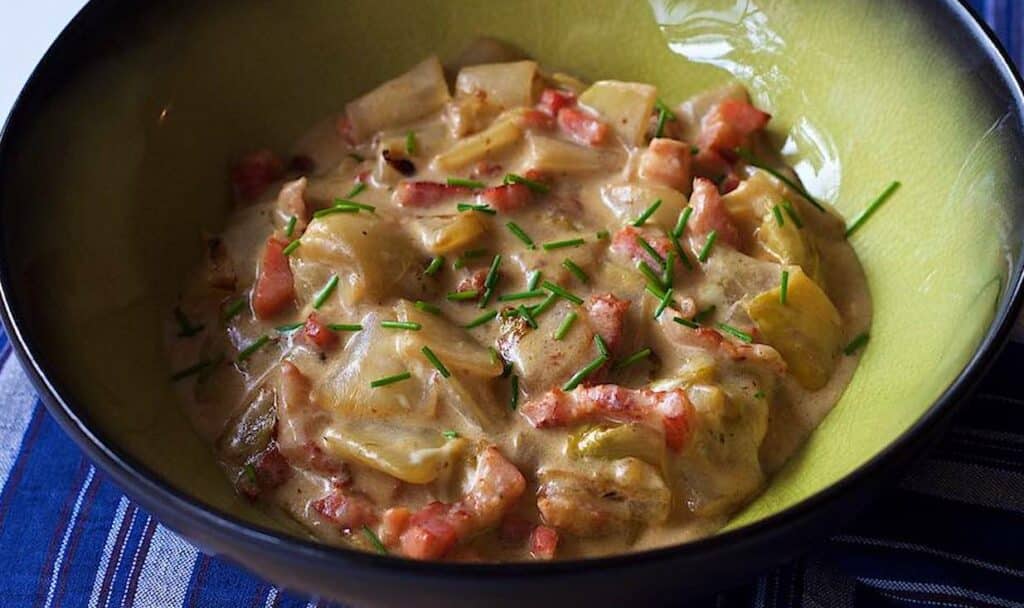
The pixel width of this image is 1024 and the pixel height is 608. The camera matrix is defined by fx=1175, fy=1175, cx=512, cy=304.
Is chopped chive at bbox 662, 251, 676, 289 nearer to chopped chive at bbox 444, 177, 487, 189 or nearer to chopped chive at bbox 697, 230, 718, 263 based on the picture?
chopped chive at bbox 697, 230, 718, 263

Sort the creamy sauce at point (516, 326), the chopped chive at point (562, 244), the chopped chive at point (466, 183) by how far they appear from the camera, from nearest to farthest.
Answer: the creamy sauce at point (516, 326) → the chopped chive at point (562, 244) → the chopped chive at point (466, 183)

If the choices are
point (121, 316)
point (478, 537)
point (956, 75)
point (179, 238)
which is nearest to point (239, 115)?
point (179, 238)

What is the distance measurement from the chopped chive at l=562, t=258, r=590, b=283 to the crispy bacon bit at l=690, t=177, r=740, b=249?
0.34 meters

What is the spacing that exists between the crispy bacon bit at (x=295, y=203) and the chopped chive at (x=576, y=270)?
79cm

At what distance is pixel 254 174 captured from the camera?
366 centimetres

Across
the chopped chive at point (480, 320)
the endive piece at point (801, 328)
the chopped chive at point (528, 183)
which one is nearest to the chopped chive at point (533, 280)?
the chopped chive at point (480, 320)

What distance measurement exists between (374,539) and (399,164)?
4.30ft

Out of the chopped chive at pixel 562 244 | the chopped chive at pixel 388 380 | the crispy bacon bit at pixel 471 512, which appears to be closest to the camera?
the crispy bacon bit at pixel 471 512

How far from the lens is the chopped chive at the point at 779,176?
3.40 meters

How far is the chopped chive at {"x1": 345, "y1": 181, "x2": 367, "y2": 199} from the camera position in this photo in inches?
136

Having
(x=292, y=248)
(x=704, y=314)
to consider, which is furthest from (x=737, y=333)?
(x=292, y=248)

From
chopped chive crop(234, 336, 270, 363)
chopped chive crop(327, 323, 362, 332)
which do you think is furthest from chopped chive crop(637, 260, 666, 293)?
chopped chive crop(234, 336, 270, 363)

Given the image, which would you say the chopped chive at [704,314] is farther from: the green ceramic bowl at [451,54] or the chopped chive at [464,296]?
the chopped chive at [464,296]

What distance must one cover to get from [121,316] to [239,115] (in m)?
0.93
